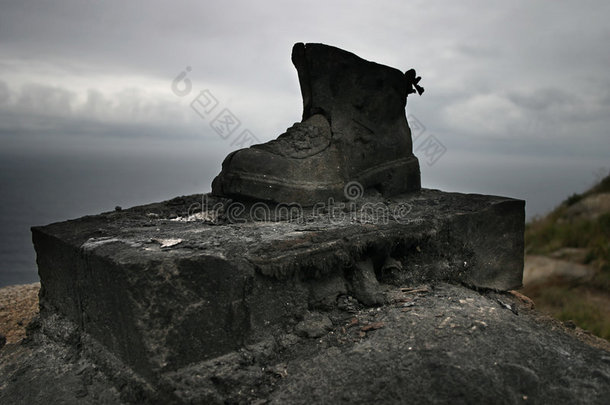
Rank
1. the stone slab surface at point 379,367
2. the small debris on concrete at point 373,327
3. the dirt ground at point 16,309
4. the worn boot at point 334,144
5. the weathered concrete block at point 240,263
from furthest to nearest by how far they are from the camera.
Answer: the dirt ground at point 16,309 < the worn boot at point 334,144 < the small debris on concrete at point 373,327 < the weathered concrete block at point 240,263 < the stone slab surface at point 379,367

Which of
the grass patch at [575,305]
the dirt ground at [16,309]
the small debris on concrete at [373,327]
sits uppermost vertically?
the small debris on concrete at [373,327]

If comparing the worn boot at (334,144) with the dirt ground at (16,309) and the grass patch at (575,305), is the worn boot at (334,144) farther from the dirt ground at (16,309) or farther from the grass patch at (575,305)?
the dirt ground at (16,309)

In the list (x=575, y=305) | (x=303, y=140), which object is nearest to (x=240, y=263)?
(x=303, y=140)

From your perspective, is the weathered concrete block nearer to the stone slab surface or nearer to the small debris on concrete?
the stone slab surface

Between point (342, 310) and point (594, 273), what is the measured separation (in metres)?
3.21

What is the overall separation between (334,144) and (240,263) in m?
1.24

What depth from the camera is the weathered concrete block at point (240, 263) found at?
6.09ft

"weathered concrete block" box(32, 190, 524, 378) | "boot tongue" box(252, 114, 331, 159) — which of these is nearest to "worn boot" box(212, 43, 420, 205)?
"boot tongue" box(252, 114, 331, 159)

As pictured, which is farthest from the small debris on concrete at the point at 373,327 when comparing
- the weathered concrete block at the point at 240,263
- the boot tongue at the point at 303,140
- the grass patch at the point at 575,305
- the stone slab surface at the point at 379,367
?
the grass patch at the point at 575,305

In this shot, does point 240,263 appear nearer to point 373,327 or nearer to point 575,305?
point 373,327

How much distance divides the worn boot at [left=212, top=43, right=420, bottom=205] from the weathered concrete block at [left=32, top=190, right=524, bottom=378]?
0.12 meters

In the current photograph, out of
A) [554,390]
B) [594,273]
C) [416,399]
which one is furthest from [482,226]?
[594,273]

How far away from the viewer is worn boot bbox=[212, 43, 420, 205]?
2701mm

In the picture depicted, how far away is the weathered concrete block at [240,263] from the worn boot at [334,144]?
119 millimetres
